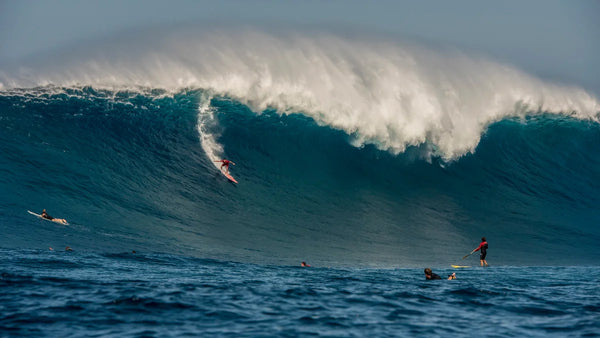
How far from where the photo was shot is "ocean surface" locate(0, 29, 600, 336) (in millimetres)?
8180

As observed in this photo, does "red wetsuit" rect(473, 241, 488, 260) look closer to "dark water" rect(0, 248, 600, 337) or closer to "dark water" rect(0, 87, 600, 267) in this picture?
"dark water" rect(0, 87, 600, 267)

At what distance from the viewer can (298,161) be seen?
20.6 meters

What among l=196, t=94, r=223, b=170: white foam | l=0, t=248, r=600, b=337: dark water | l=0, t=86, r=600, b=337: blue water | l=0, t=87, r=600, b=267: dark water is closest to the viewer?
l=0, t=248, r=600, b=337: dark water

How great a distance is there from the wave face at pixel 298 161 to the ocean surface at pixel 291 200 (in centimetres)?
9

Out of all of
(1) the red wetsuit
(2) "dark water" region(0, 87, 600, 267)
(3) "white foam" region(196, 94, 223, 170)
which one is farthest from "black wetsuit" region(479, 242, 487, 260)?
(3) "white foam" region(196, 94, 223, 170)

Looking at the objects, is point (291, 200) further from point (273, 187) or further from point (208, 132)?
point (208, 132)

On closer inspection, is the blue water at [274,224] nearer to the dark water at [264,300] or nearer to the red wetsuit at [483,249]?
the dark water at [264,300]

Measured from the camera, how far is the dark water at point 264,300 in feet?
23.3

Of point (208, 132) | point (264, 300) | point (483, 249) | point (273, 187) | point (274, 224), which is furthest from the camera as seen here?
point (208, 132)

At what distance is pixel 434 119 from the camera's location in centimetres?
2281

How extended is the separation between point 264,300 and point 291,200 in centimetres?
957

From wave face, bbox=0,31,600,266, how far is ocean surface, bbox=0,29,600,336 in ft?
0.28

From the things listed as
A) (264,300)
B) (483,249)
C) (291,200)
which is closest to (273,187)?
(291,200)

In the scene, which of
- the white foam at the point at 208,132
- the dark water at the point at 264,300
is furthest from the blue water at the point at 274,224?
the white foam at the point at 208,132
